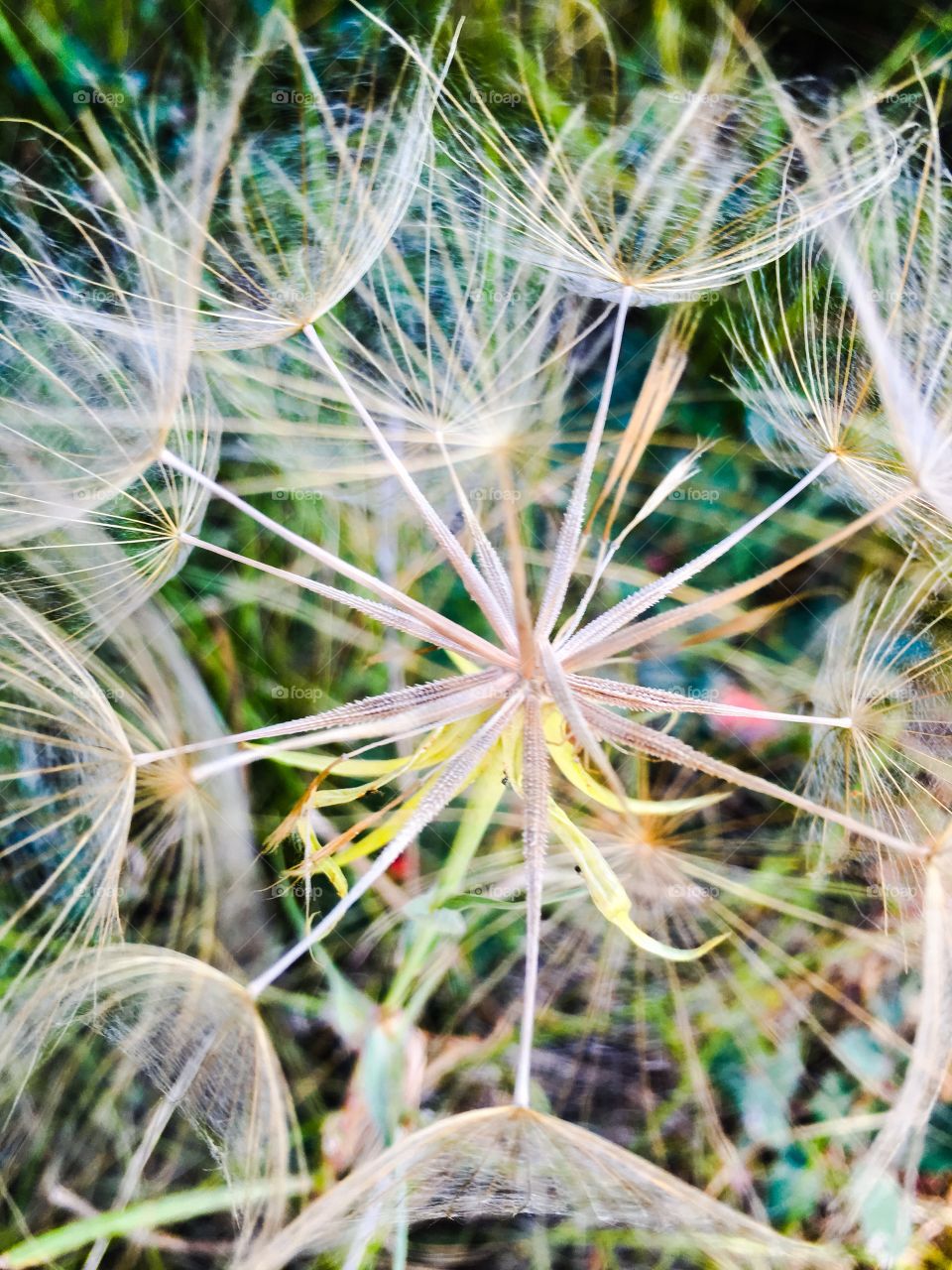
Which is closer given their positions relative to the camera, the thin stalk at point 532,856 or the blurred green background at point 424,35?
the thin stalk at point 532,856

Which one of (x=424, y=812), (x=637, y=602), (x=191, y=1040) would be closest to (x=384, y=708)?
(x=424, y=812)

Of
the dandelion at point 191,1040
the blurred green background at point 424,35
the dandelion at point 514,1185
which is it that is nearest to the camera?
the dandelion at point 514,1185

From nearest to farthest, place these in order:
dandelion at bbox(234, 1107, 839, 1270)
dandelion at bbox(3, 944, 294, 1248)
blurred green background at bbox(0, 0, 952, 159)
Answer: dandelion at bbox(234, 1107, 839, 1270)
dandelion at bbox(3, 944, 294, 1248)
blurred green background at bbox(0, 0, 952, 159)

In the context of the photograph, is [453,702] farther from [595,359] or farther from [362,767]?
[595,359]

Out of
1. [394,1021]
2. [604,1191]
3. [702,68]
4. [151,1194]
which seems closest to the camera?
[604,1191]

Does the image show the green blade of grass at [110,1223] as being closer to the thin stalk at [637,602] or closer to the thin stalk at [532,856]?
the thin stalk at [532,856]

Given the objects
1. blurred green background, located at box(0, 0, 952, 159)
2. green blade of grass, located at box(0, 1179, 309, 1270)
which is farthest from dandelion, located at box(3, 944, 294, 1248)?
blurred green background, located at box(0, 0, 952, 159)

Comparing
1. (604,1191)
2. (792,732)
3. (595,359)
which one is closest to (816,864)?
(792,732)

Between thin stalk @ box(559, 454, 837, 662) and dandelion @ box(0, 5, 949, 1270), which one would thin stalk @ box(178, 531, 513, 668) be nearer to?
dandelion @ box(0, 5, 949, 1270)

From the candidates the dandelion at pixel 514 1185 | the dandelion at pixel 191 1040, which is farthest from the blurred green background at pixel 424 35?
the dandelion at pixel 514 1185

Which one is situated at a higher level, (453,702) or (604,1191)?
(453,702)

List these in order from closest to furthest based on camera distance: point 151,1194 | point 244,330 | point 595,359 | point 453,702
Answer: point 453,702
point 244,330
point 151,1194
point 595,359
